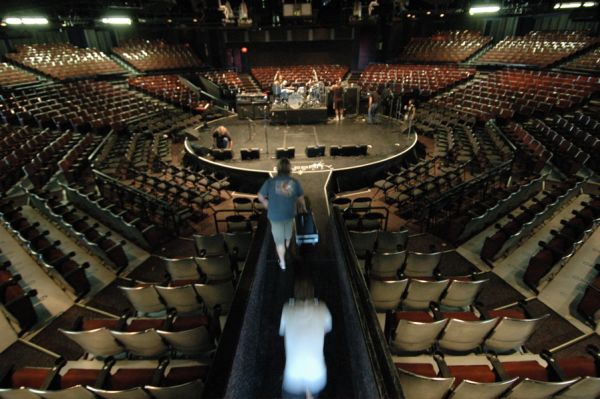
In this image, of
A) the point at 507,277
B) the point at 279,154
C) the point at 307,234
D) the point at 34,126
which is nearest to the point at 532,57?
the point at 279,154

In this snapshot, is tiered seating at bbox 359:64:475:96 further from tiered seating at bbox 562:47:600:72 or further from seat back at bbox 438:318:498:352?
seat back at bbox 438:318:498:352

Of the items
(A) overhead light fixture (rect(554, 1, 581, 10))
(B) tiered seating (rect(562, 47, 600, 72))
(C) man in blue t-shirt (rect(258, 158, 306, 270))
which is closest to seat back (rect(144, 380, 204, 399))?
(C) man in blue t-shirt (rect(258, 158, 306, 270))

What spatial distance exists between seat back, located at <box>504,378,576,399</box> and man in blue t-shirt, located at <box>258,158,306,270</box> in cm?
247

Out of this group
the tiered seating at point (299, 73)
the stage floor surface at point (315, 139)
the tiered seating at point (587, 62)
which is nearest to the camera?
the stage floor surface at point (315, 139)

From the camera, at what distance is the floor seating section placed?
252 cm

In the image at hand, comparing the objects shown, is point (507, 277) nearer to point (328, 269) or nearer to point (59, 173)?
point (328, 269)

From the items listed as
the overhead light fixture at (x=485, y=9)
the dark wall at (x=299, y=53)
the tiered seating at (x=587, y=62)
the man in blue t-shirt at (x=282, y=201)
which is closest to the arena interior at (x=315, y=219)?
the tiered seating at (x=587, y=62)

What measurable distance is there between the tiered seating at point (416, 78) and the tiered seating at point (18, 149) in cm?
1518

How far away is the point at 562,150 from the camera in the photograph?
8.85 m

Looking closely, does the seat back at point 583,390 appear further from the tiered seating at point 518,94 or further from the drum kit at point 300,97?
the drum kit at point 300,97

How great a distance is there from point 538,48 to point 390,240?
2085 centimetres

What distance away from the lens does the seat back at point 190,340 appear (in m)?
3.07

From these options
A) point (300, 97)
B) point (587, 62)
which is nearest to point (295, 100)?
point (300, 97)

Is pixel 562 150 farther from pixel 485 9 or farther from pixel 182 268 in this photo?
pixel 485 9
